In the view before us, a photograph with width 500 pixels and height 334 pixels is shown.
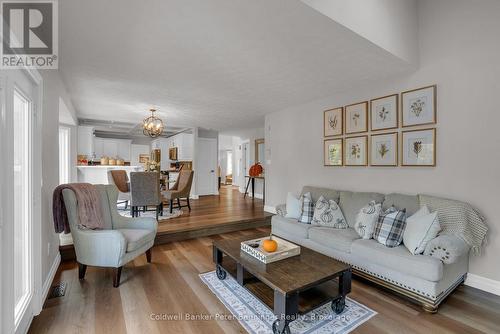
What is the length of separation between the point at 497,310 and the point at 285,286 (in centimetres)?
199

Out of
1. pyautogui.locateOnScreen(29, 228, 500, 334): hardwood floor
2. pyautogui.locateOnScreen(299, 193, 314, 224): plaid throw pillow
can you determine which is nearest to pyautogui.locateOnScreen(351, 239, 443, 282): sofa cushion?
pyautogui.locateOnScreen(29, 228, 500, 334): hardwood floor

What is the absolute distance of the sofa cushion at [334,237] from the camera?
266 centimetres

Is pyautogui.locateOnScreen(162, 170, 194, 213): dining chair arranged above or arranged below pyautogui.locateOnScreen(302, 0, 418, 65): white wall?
below

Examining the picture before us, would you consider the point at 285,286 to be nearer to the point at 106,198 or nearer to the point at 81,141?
the point at 106,198

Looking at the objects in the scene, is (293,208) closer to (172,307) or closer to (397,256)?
(397,256)

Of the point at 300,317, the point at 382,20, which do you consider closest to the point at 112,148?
the point at 300,317

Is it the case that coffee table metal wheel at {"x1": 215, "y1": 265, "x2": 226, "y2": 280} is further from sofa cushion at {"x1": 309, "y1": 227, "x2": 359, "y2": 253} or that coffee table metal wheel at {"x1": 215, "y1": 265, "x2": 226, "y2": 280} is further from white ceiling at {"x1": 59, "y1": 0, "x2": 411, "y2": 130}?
white ceiling at {"x1": 59, "y1": 0, "x2": 411, "y2": 130}

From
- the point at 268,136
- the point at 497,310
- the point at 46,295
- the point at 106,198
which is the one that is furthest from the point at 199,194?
the point at 497,310

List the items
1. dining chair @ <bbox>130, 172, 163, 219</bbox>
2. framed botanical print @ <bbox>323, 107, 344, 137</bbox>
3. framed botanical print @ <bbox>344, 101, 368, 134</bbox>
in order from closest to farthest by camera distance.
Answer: framed botanical print @ <bbox>344, 101, 368, 134</bbox>, framed botanical print @ <bbox>323, 107, 344, 137</bbox>, dining chair @ <bbox>130, 172, 163, 219</bbox>

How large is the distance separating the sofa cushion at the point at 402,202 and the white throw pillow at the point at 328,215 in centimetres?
54

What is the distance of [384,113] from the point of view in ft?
10.6

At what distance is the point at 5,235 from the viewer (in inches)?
54.7

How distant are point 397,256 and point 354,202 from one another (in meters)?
1.09

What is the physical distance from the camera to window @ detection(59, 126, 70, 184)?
4855mm
